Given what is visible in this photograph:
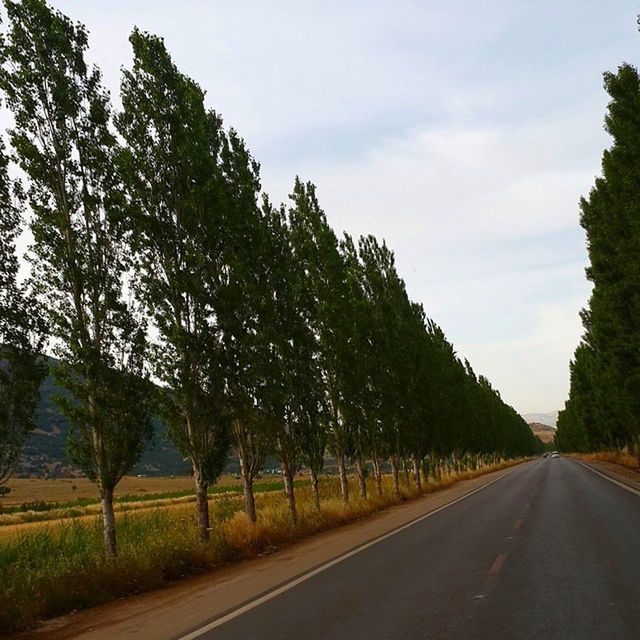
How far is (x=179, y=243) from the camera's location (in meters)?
16.2

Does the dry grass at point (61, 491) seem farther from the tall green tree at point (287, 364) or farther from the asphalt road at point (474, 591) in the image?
the asphalt road at point (474, 591)

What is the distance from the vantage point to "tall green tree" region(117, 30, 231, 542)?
1503 centimetres

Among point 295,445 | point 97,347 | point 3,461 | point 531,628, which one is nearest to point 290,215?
point 295,445

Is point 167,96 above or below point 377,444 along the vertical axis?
above

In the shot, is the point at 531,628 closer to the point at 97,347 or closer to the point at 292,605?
the point at 292,605

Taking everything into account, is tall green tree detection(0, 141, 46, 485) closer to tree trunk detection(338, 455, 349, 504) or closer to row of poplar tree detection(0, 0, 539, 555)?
row of poplar tree detection(0, 0, 539, 555)

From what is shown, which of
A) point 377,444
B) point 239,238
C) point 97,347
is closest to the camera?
point 97,347

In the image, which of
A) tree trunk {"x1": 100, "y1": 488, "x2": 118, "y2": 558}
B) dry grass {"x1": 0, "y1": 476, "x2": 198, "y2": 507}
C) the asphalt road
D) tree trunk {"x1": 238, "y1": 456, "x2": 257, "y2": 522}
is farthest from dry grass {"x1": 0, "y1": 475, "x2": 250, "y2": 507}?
A: the asphalt road

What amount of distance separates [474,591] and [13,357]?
7.86 m

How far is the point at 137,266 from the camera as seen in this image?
586 inches

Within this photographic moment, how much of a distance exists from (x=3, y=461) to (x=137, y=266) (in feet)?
19.4

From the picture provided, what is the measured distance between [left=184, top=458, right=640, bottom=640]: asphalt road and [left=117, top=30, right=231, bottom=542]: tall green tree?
16.0 ft

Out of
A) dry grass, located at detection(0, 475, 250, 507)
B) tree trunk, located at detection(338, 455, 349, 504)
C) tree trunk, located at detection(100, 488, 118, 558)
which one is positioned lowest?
dry grass, located at detection(0, 475, 250, 507)

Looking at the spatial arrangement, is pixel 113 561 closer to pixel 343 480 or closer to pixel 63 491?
pixel 343 480
